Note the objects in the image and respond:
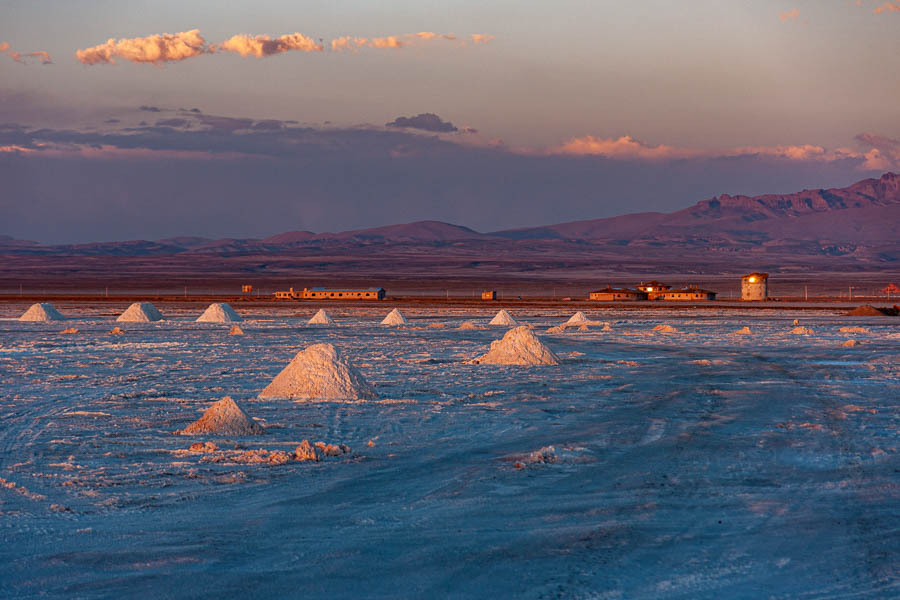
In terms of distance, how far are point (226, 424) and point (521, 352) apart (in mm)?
13769

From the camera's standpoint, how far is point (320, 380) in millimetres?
20000

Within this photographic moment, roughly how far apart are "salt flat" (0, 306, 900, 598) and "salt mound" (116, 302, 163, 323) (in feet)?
102

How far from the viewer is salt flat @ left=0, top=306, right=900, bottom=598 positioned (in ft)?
26.7

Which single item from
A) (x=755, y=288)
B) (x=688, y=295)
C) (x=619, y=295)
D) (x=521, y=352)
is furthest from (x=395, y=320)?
(x=755, y=288)

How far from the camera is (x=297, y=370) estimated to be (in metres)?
20.3

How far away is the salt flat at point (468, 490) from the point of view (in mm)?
8141

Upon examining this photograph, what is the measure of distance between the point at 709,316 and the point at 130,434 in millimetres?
56736

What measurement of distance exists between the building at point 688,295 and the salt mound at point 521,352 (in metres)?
80.1

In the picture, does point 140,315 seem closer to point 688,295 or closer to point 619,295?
point 619,295

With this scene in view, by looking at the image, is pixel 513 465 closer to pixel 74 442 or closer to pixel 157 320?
pixel 74 442

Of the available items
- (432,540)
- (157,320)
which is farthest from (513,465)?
(157,320)

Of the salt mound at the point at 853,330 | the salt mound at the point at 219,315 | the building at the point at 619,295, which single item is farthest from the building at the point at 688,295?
the salt mound at the point at 219,315

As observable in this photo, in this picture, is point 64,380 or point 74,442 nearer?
point 74,442

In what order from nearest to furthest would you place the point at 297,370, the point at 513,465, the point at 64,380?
the point at 513,465 → the point at 297,370 → the point at 64,380
